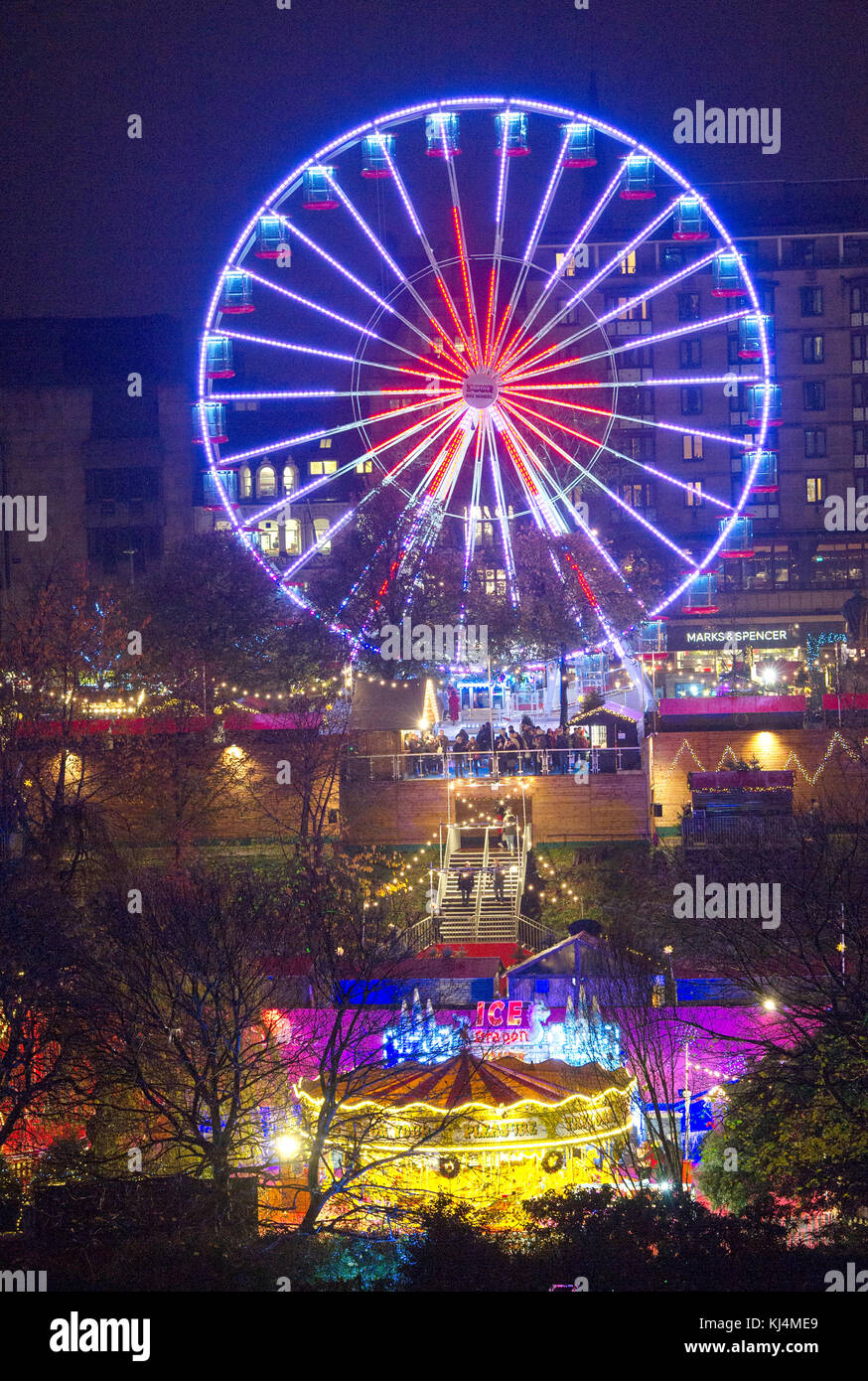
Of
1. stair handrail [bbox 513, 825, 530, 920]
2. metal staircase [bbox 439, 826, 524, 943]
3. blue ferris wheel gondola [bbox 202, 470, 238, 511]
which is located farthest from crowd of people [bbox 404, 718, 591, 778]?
blue ferris wheel gondola [bbox 202, 470, 238, 511]

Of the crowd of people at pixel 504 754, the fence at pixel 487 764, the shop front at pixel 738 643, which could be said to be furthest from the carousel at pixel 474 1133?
the shop front at pixel 738 643

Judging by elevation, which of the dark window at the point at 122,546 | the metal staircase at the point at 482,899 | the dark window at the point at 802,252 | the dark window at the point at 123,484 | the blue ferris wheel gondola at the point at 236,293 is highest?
the dark window at the point at 802,252

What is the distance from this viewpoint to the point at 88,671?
4925 centimetres

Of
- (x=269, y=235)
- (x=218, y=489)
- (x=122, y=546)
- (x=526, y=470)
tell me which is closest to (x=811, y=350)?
(x=122, y=546)

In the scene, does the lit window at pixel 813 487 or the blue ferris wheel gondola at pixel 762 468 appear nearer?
the blue ferris wheel gondola at pixel 762 468

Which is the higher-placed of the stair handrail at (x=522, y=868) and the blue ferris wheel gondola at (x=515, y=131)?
the blue ferris wheel gondola at (x=515, y=131)

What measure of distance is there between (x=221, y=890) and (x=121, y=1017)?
23.4 ft

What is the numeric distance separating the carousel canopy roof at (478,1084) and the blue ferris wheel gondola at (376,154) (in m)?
22.9

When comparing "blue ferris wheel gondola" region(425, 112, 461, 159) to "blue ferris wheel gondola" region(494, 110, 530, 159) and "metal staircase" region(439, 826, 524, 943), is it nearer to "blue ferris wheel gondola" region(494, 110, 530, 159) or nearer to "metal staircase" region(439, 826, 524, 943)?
"blue ferris wheel gondola" region(494, 110, 530, 159)

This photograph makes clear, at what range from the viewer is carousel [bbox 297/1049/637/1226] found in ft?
83.7

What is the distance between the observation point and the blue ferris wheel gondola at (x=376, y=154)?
3966 cm

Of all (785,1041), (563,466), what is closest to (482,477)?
(563,466)

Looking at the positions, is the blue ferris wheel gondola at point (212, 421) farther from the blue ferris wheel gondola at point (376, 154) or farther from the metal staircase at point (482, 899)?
the metal staircase at point (482, 899)

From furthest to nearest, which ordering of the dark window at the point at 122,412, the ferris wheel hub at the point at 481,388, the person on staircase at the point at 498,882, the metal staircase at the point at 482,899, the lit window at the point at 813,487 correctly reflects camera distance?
the lit window at the point at 813,487, the dark window at the point at 122,412, the ferris wheel hub at the point at 481,388, the person on staircase at the point at 498,882, the metal staircase at the point at 482,899
